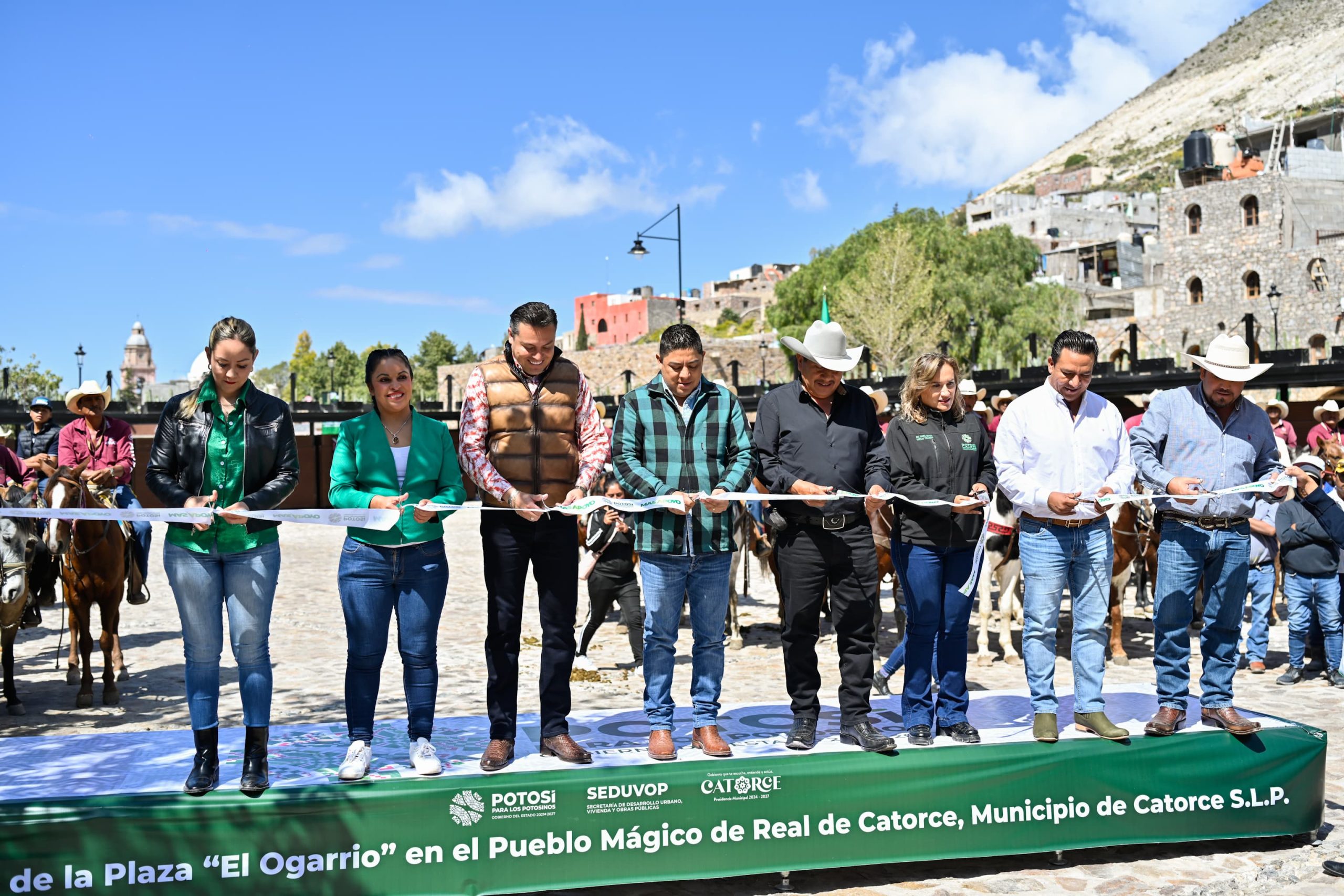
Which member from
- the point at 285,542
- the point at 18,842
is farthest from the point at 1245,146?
the point at 18,842

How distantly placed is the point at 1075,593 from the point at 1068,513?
0.49 meters

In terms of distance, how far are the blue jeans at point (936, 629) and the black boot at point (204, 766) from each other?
338 centimetres

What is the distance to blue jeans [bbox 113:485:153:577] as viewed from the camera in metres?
10.2

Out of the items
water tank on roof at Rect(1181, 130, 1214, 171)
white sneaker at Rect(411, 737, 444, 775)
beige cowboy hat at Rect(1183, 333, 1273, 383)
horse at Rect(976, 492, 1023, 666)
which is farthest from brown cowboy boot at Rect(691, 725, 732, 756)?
water tank on roof at Rect(1181, 130, 1214, 171)

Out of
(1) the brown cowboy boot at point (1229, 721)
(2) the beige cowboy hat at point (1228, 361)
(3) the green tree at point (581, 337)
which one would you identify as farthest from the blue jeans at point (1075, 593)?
(3) the green tree at point (581, 337)

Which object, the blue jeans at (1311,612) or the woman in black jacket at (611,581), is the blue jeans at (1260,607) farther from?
the woman in black jacket at (611,581)

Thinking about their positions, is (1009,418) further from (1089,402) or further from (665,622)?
(665,622)

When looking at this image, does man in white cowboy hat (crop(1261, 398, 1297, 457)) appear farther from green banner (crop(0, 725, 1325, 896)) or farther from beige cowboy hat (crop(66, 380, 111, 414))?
beige cowboy hat (crop(66, 380, 111, 414))

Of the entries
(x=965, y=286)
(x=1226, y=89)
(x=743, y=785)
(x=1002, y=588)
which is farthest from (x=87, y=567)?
(x=1226, y=89)

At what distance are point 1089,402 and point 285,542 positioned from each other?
21.6 metres

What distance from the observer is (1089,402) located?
600 centimetres

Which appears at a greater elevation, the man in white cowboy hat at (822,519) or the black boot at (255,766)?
the man in white cowboy hat at (822,519)

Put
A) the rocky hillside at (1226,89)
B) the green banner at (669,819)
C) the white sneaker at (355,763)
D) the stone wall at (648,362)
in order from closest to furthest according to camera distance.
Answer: the green banner at (669,819) < the white sneaker at (355,763) < the stone wall at (648,362) < the rocky hillside at (1226,89)

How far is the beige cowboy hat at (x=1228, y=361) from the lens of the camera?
5.84 metres
